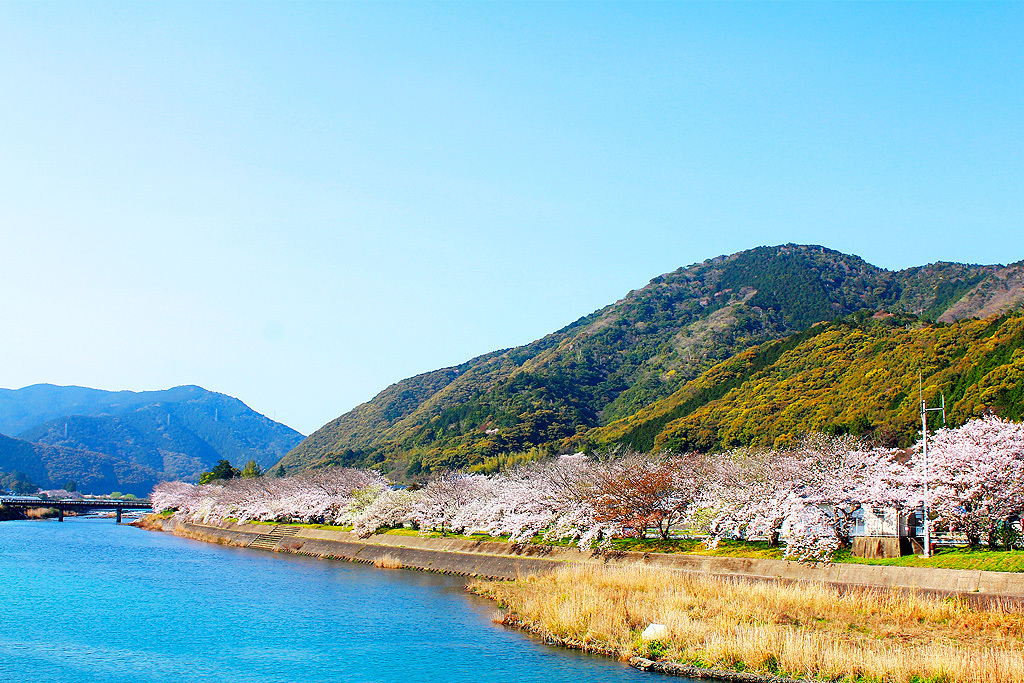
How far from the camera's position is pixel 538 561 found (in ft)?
140

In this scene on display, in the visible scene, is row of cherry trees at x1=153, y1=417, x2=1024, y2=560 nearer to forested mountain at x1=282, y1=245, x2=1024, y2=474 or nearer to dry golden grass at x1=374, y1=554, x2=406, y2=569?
dry golden grass at x1=374, y1=554, x2=406, y2=569

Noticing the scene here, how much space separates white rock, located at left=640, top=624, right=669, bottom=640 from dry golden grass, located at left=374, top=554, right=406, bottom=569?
30120mm

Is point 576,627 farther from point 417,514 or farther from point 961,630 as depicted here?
point 417,514

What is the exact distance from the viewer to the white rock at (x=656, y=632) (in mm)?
21844

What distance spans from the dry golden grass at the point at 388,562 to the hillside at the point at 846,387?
Result: 33.8 m

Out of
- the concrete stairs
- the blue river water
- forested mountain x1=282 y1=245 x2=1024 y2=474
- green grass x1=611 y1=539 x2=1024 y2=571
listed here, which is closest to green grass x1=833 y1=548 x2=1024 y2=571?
green grass x1=611 y1=539 x2=1024 y2=571

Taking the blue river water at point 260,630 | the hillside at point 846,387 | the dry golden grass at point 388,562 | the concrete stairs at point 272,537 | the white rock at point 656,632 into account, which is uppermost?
the hillside at point 846,387

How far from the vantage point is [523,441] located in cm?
12581

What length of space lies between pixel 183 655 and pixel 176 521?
76.8 metres

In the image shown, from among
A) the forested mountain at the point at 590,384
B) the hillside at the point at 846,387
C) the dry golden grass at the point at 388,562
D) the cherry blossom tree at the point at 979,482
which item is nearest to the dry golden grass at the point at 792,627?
the cherry blossom tree at the point at 979,482

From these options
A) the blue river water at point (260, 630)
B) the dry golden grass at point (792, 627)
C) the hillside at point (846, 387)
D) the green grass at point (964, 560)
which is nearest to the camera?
the dry golden grass at point (792, 627)

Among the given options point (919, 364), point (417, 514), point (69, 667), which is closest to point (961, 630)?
point (69, 667)

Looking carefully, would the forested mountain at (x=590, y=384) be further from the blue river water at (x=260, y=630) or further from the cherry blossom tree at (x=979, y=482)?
the cherry blossom tree at (x=979, y=482)

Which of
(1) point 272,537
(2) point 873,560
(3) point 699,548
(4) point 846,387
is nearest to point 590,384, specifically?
(4) point 846,387
